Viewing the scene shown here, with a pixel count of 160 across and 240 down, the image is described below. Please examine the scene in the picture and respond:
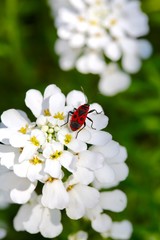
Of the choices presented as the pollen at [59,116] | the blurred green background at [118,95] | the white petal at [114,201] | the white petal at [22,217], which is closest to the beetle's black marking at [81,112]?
the pollen at [59,116]

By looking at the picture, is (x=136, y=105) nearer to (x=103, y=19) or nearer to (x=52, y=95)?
(x=103, y=19)

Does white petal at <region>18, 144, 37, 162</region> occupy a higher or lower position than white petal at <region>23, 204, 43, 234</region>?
higher

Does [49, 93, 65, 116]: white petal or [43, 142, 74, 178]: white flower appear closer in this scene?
[43, 142, 74, 178]: white flower

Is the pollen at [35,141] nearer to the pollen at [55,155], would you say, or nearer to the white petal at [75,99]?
the pollen at [55,155]

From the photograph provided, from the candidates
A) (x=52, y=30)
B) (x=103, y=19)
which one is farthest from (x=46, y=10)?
(x=103, y=19)

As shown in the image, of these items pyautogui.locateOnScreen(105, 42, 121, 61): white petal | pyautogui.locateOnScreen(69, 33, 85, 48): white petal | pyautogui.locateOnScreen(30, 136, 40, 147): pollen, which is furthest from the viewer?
pyautogui.locateOnScreen(105, 42, 121, 61): white petal

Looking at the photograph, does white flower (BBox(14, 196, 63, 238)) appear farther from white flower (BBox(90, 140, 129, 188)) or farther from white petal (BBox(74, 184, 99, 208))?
white flower (BBox(90, 140, 129, 188))

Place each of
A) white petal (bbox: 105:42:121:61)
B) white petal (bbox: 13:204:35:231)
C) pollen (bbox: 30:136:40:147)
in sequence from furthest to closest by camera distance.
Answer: white petal (bbox: 105:42:121:61)
white petal (bbox: 13:204:35:231)
pollen (bbox: 30:136:40:147)

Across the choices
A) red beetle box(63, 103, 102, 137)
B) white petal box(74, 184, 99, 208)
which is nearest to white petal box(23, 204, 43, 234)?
white petal box(74, 184, 99, 208)
